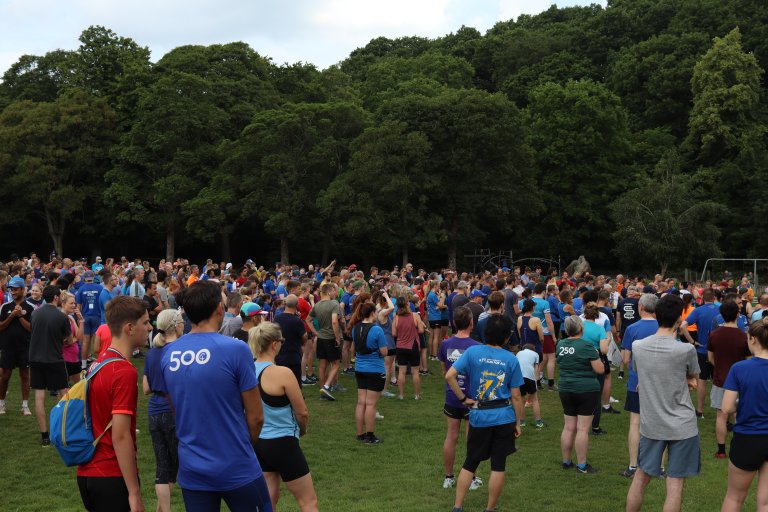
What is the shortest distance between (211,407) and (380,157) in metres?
36.6

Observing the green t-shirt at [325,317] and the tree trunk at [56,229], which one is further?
the tree trunk at [56,229]

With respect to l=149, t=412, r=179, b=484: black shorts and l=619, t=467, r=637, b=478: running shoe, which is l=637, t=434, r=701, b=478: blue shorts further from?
l=149, t=412, r=179, b=484: black shorts

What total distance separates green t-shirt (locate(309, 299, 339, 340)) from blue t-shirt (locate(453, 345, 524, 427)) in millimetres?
6108

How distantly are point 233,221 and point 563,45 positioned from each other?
35.4m

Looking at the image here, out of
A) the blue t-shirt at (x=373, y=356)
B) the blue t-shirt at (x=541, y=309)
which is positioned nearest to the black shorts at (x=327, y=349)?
the blue t-shirt at (x=373, y=356)

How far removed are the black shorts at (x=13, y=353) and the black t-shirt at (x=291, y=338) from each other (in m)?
3.30

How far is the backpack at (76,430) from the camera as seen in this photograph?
13.3ft

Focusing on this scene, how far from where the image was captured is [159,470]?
246 inches

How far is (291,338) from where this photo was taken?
33.9 feet

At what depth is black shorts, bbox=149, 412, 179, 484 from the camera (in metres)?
6.20

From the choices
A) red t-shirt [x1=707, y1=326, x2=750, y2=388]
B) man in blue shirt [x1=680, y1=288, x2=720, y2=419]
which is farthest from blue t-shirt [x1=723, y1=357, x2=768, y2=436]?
man in blue shirt [x1=680, y1=288, x2=720, y2=419]

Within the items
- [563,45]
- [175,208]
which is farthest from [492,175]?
[563,45]

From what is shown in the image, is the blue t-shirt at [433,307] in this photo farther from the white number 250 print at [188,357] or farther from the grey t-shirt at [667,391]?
the white number 250 print at [188,357]

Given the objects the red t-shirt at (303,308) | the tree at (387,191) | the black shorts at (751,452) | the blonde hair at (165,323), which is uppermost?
the tree at (387,191)
